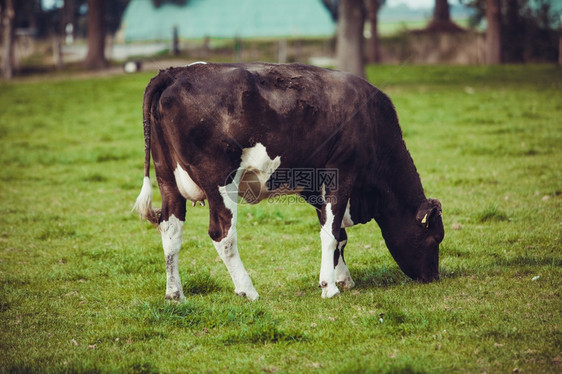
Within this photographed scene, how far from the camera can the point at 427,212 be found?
22.3 feet

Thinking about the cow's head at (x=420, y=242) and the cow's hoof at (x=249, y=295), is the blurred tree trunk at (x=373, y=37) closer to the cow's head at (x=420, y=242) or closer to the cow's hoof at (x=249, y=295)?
the cow's head at (x=420, y=242)

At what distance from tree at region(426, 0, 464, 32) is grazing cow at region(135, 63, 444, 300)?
1610 inches

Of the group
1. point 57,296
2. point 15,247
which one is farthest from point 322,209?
point 15,247

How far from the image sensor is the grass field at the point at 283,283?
518 cm

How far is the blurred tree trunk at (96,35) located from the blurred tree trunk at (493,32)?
20.5 metres

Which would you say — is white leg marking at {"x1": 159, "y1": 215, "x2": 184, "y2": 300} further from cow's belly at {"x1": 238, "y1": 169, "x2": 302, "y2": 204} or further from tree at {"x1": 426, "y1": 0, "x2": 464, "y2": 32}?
tree at {"x1": 426, "y1": 0, "x2": 464, "y2": 32}

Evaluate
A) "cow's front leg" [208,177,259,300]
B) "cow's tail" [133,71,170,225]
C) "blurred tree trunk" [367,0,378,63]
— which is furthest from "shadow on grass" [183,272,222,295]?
"blurred tree trunk" [367,0,378,63]

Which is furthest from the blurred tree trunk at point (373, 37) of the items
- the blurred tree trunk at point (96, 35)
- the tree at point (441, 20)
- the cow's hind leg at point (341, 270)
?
the cow's hind leg at point (341, 270)

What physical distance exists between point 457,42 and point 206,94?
3220 cm

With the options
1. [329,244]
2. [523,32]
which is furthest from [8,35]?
[329,244]

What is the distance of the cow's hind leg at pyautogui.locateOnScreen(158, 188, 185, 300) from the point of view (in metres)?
6.41

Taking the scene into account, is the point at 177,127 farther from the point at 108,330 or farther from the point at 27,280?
the point at 27,280

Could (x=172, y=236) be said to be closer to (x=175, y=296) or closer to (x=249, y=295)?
(x=175, y=296)

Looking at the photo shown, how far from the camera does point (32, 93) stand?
86.2 feet
